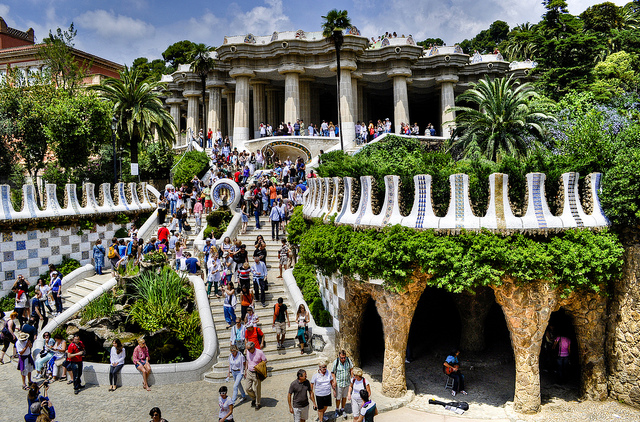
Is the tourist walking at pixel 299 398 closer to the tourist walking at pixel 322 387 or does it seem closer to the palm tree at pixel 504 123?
the tourist walking at pixel 322 387

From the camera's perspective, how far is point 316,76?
136 feet

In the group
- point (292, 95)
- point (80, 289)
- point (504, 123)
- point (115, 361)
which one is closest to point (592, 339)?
point (504, 123)

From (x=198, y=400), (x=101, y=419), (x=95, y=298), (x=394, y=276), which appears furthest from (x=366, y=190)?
(x=95, y=298)

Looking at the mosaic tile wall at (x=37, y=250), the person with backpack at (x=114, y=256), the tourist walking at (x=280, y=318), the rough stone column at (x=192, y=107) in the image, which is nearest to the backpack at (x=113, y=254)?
the person with backpack at (x=114, y=256)

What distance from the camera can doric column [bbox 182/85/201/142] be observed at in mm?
45750

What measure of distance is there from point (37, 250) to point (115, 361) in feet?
32.5

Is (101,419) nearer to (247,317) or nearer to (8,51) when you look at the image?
(247,317)

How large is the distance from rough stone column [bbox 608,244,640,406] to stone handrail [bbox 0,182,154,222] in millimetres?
21330

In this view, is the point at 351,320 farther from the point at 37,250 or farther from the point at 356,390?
the point at 37,250

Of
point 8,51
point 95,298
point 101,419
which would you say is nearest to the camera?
point 101,419

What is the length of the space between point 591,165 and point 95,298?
1684 centimetres

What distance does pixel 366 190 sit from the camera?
14.1m

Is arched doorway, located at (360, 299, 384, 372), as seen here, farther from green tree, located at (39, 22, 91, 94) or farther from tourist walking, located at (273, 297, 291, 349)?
green tree, located at (39, 22, 91, 94)

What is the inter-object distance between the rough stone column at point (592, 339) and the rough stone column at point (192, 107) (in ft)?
129
